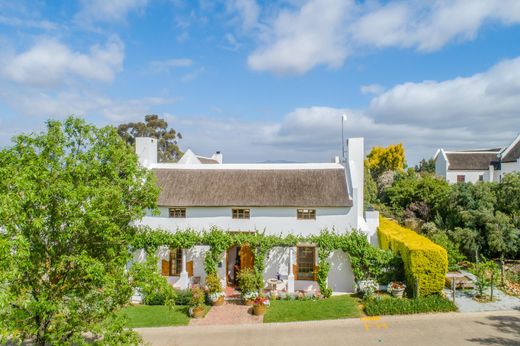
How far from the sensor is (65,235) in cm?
945

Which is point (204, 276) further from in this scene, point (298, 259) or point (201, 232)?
point (298, 259)

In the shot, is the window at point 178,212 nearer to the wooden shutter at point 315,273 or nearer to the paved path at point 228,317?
the paved path at point 228,317

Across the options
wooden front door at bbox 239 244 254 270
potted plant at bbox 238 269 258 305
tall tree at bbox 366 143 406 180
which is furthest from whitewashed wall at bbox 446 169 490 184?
potted plant at bbox 238 269 258 305

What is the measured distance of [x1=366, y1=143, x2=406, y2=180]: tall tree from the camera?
64.9 metres

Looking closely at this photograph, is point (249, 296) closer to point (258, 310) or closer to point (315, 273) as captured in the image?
point (258, 310)

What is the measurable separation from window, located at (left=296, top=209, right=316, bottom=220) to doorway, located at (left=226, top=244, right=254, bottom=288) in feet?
12.5

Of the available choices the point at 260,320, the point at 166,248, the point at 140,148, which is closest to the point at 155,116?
the point at 140,148

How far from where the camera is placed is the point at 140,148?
86.1 feet

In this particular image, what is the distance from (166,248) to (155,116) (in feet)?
167

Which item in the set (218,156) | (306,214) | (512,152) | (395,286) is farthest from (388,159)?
(395,286)

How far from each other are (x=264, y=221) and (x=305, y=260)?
139 inches

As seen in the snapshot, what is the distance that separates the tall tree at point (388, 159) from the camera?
6488 centimetres

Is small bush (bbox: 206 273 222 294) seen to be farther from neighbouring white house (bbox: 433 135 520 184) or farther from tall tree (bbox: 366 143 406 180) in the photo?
tall tree (bbox: 366 143 406 180)

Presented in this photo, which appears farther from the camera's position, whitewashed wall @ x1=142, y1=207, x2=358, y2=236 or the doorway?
the doorway
